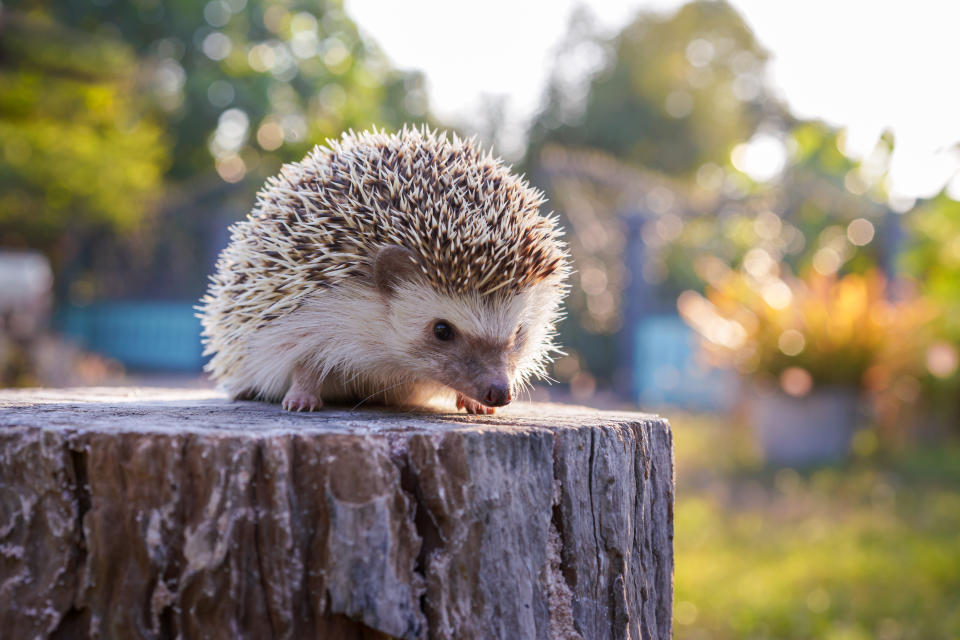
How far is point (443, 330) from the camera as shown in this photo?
2768 mm

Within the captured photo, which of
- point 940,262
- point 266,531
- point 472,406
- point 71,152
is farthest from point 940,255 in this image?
point 71,152

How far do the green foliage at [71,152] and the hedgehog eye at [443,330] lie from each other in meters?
10.4

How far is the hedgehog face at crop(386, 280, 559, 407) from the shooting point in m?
2.68

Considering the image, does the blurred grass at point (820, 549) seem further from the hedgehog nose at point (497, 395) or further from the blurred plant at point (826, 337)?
the hedgehog nose at point (497, 395)

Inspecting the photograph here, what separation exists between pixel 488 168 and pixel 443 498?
4.36 feet

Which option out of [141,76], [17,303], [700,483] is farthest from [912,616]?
[141,76]

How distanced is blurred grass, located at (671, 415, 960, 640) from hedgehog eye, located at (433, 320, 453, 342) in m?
2.71

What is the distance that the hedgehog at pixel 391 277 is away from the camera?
2.63 meters

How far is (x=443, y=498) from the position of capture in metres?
1.92

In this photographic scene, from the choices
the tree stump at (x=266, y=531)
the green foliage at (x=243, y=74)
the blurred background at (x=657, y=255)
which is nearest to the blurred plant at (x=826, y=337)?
the blurred background at (x=657, y=255)

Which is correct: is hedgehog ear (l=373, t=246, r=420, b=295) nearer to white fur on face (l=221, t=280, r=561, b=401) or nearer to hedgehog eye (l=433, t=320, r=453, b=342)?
white fur on face (l=221, t=280, r=561, b=401)

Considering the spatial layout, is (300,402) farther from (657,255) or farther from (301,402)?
(657,255)

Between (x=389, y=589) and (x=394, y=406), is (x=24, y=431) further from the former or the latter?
(x=394, y=406)

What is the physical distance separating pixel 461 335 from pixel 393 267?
0.32 m
